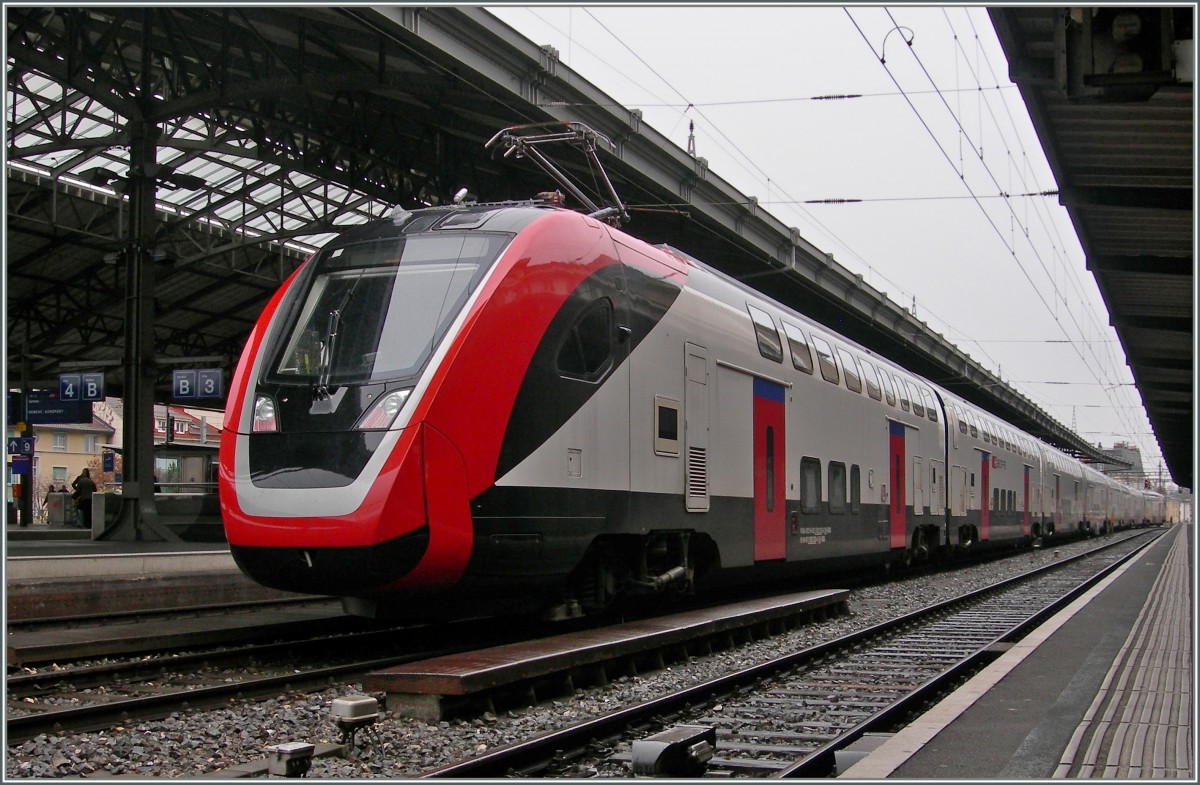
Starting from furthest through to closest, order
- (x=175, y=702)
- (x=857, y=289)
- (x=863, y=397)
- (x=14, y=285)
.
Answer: (x=857, y=289)
(x=14, y=285)
(x=863, y=397)
(x=175, y=702)

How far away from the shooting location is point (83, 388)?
25172 mm

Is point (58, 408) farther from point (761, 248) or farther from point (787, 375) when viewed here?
point (787, 375)

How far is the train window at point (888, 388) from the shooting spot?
1857cm

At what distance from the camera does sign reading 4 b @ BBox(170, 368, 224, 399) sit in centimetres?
2333

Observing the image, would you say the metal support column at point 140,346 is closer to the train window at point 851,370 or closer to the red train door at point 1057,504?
the train window at point 851,370

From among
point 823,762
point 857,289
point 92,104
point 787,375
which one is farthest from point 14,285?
point 823,762

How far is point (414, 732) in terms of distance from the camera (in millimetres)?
6406

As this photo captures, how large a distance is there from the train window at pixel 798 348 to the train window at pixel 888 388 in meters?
3.96

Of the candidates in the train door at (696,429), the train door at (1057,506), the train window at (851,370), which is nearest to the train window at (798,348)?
the train window at (851,370)

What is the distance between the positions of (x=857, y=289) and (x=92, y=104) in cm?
2338

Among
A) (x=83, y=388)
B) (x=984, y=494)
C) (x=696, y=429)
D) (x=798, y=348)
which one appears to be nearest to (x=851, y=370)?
(x=798, y=348)

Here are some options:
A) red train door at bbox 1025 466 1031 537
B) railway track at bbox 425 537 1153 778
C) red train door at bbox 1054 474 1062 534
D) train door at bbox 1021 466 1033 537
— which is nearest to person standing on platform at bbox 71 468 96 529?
railway track at bbox 425 537 1153 778

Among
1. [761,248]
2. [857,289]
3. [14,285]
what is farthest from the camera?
[857,289]

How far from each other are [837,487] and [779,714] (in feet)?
28.0
